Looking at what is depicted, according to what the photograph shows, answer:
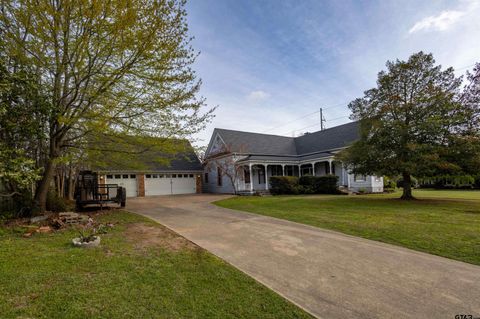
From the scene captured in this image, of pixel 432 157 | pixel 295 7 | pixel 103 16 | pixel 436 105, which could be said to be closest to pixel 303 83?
pixel 295 7

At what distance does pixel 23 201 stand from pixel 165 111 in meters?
6.14

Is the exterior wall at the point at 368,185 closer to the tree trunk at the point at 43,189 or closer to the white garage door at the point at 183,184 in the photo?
the white garage door at the point at 183,184

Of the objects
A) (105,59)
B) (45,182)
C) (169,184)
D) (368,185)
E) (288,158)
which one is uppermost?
(105,59)

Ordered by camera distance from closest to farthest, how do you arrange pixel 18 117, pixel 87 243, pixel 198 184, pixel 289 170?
pixel 87 243, pixel 18 117, pixel 289 170, pixel 198 184

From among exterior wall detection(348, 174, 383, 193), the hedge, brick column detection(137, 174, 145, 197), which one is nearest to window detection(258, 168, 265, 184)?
the hedge

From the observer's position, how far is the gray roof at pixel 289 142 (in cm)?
2151

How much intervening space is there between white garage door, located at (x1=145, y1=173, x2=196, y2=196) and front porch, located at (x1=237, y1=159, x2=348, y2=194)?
609 centimetres

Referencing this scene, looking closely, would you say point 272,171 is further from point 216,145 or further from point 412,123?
point 412,123

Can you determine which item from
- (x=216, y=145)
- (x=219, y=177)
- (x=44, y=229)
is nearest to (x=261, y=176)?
(x=219, y=177)

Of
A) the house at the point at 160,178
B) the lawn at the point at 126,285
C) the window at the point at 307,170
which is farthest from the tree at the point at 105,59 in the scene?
the window at the point at 307,170

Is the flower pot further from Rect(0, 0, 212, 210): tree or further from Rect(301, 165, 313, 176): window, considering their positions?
Rect(301, 165, 313, 176): window

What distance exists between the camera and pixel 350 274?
151 inches

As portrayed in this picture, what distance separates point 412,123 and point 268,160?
36.7 feet

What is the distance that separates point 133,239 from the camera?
599cm
